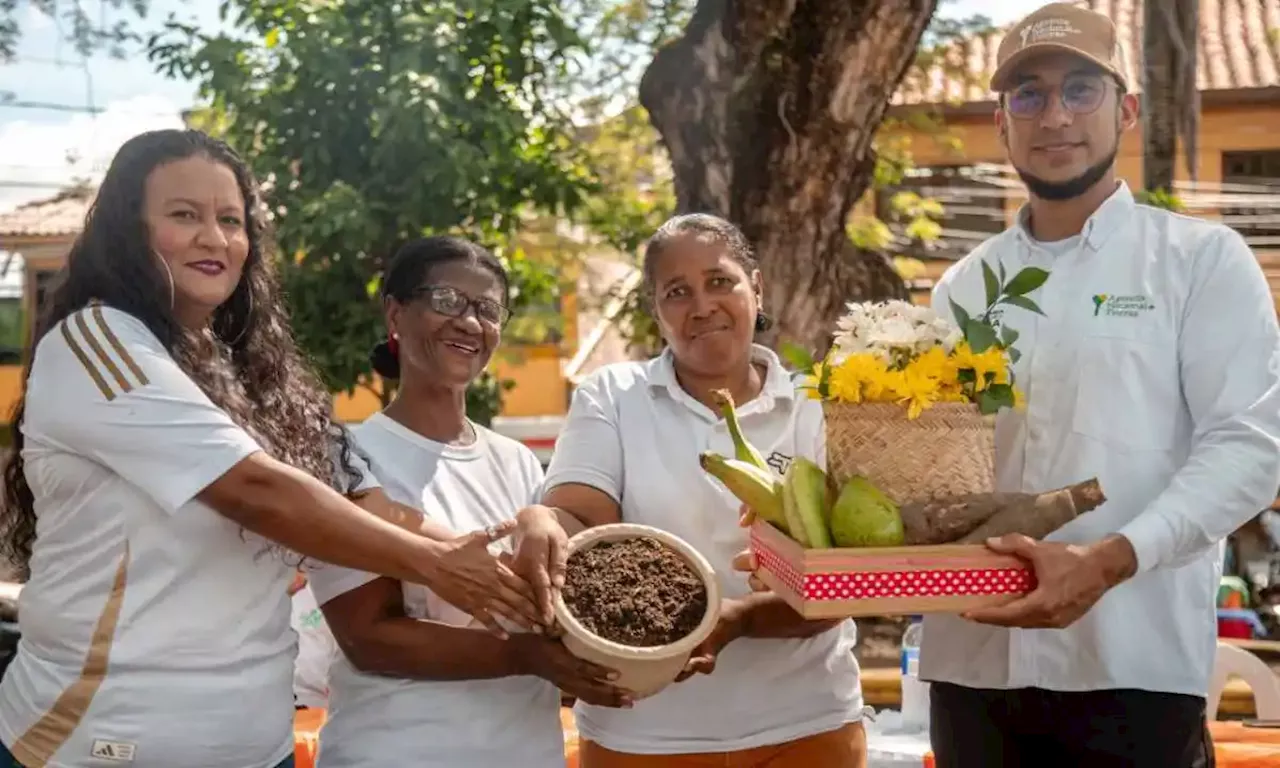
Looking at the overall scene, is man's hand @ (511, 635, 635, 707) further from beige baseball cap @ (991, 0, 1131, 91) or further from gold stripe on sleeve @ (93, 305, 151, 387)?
beige baseball cap @ (991, 0, 1131, 91)

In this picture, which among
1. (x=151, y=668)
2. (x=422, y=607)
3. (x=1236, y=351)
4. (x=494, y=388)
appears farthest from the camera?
(x=494, y=388)

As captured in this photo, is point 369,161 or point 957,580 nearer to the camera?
point 957,580

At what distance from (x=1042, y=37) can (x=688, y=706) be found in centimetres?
153

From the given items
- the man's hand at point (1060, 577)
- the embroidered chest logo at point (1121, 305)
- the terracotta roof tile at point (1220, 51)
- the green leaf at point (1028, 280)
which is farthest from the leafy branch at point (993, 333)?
the terracotta roof tile at point (1220, 51)

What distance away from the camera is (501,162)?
9297 millimetres

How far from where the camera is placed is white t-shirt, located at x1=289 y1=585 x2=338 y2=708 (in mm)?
3512

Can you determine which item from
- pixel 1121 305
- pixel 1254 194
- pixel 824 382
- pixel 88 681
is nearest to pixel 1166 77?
pixel 1254 194

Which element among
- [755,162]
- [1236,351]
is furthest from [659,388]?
[755,162]

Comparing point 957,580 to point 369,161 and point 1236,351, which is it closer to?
point 1236,351

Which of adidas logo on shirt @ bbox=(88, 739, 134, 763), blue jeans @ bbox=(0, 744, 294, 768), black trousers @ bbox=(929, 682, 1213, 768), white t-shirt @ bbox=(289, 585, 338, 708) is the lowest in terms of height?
white t-shirt @ bbox=(289, 585, 338, 708)

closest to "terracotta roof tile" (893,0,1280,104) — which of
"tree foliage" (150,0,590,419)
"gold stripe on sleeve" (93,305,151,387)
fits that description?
"tree foliage" (150,0,590,419)

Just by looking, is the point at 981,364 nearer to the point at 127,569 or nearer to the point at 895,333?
the point at 895,333

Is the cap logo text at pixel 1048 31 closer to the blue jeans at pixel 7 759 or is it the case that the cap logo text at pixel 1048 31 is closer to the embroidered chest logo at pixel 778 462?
the embroidered chest logo at pixel 778 462

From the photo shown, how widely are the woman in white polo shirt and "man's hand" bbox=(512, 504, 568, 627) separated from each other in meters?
0.14
